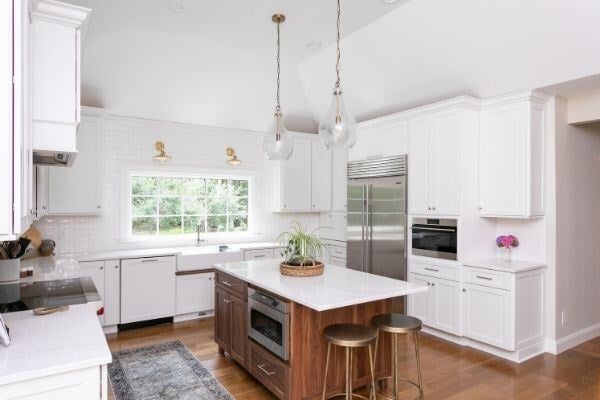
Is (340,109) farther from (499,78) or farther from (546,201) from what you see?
(546,201)

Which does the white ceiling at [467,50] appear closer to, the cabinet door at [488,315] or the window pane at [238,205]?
the cabinet door at [488,315]

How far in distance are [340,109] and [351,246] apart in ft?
9.70

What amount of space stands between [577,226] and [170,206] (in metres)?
5.05

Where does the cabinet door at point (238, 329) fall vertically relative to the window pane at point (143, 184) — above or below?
below

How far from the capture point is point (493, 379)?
3350 mm

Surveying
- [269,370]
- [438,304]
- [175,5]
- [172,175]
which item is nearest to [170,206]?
[172,175]

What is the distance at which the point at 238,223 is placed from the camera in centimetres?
607

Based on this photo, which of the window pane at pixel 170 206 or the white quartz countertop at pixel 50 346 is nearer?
the white quartz countertop at pixel 50 346

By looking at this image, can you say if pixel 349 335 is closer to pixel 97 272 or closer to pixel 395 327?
pixel 395 327

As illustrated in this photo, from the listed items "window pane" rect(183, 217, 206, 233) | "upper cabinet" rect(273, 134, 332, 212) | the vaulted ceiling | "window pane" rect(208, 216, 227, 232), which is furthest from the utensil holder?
"upper cabinet" rect(273, 134, 332, 212)

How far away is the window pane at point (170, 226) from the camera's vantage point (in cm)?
546

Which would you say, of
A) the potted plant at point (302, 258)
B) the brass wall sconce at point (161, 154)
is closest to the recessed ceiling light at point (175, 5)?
the brass wall sconce at point (161, 154)

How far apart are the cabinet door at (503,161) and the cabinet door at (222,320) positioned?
114 inches

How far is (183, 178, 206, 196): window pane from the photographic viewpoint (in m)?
5.66
